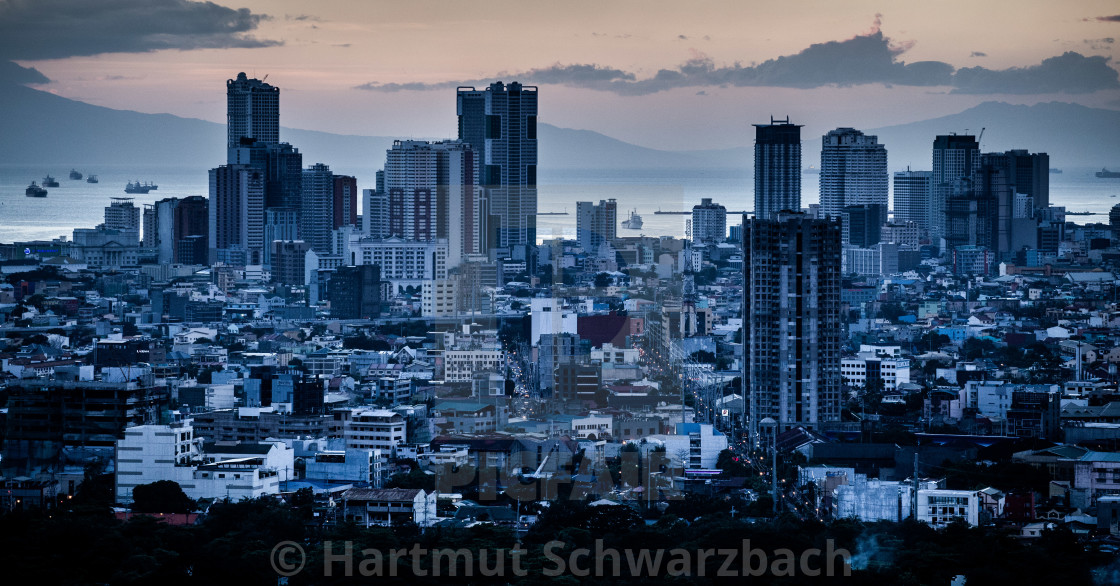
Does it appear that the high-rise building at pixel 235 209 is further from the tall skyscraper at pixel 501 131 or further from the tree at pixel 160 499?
the tree at pixel 160 499

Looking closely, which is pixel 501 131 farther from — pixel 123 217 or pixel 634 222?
pixel 634 222

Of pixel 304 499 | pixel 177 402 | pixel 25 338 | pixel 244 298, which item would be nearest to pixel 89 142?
pixel 244 298

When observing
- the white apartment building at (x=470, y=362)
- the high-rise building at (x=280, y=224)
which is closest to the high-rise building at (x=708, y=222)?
the high-rise building at (x=280, y=224)

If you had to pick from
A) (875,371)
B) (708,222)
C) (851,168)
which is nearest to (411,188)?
(708,222)

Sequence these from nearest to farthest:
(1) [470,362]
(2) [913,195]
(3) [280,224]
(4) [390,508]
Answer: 1. (4) [390,508]
2. (1) [470,362]
3. (3) [280,224]
4. (2) [913,195]

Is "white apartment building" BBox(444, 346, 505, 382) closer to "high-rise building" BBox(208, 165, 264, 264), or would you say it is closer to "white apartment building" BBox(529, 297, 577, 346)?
"white apartment building" BBox(529, 297, 577, 346)

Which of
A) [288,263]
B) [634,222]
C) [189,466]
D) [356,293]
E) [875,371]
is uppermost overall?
[634,222]

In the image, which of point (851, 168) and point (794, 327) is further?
point (851, 168)
